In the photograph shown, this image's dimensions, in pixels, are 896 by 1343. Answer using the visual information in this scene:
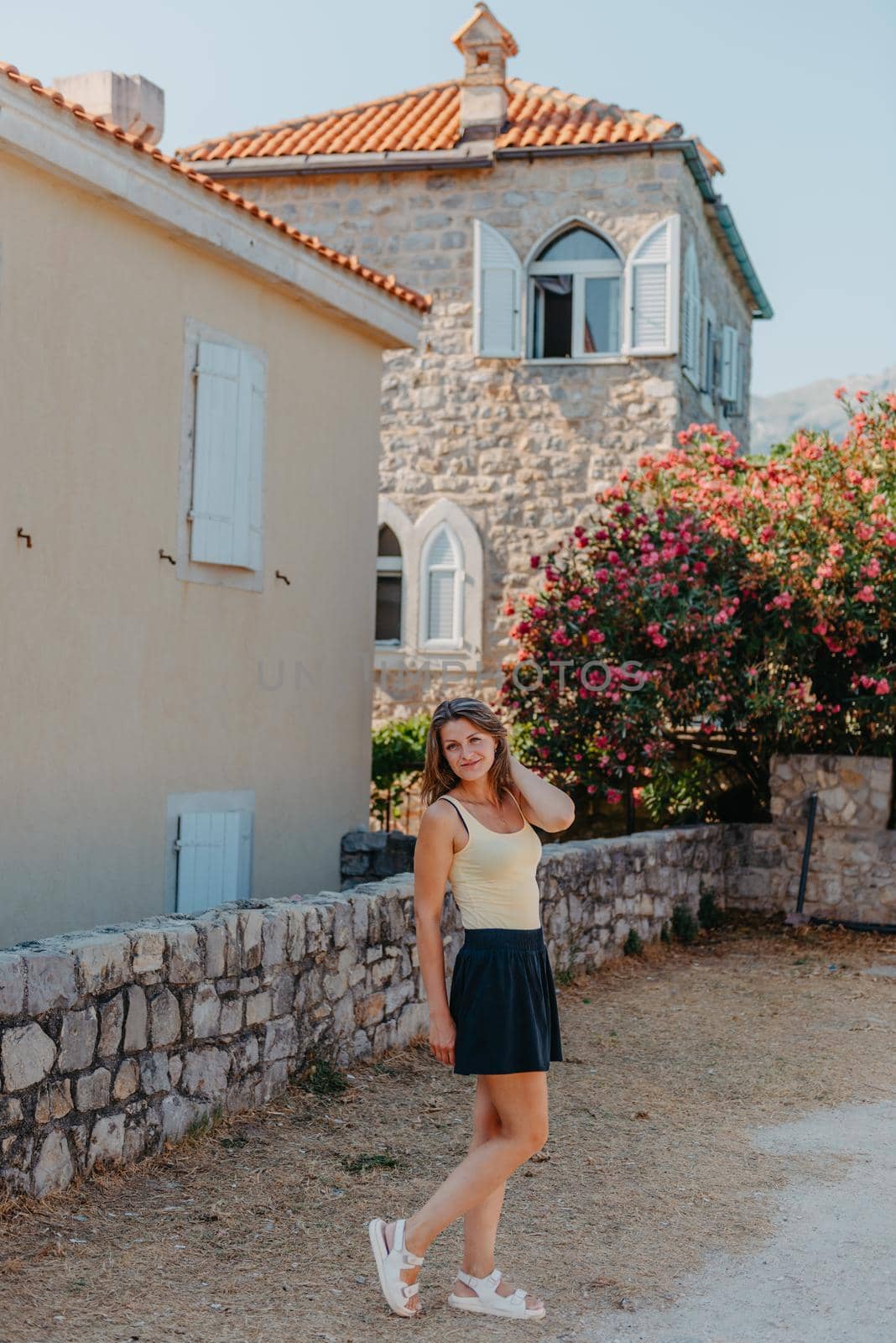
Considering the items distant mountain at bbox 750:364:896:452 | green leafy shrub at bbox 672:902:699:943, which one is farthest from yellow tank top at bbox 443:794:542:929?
distant mountain at bbox 750:364:896:452

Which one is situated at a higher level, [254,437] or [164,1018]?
[254,437]

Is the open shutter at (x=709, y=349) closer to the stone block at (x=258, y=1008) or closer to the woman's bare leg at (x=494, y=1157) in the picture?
the stone block at (x=258, y=1008)

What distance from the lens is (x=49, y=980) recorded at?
482 cm

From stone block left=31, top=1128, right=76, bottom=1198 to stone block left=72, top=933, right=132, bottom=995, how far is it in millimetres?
504

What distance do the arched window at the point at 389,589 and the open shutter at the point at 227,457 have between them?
7.27 m

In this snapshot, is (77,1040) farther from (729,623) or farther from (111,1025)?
(729,623)

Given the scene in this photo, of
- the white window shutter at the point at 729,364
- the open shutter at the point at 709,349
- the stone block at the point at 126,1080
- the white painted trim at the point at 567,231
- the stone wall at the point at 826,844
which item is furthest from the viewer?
the white window shutter at the point at 729,364

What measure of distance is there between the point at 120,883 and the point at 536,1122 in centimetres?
538

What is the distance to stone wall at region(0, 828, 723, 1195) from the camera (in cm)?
475

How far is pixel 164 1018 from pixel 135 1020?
0.59ft

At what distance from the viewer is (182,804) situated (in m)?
9.52

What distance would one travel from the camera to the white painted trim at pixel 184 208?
7.79m

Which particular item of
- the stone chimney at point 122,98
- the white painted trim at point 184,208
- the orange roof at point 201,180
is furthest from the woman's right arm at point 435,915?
the stone chimney at point 122,98

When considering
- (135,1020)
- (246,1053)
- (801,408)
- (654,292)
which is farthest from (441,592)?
(801,408)
